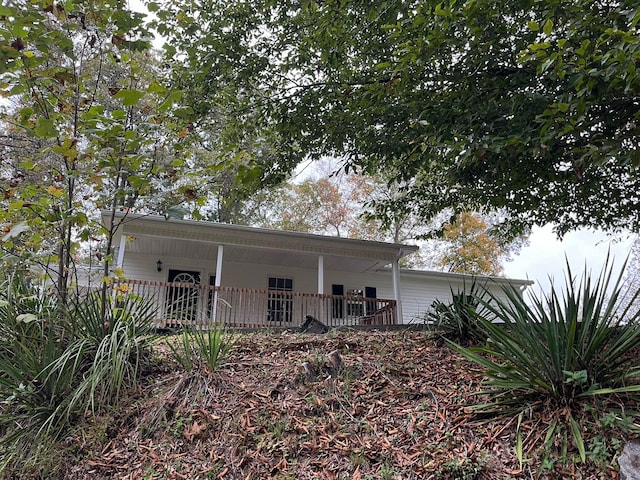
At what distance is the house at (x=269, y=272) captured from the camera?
10.4m

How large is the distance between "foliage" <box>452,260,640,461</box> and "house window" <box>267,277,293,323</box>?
7.63 meters

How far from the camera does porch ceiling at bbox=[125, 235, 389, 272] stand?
11.1 m

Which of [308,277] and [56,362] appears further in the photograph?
[308,277]

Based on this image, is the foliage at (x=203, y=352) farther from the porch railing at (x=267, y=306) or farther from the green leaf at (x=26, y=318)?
the porch railing at (x=267, y=306)

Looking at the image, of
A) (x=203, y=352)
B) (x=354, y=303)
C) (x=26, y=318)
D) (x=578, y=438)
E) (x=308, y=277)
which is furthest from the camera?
(x=308, y=277)

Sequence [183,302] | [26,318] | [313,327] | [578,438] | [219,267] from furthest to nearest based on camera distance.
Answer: [219,267] < [183,302] < [313,327] < [26,318] < [578,438]

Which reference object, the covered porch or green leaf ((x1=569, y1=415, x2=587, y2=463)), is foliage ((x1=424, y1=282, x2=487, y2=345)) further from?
the covered porch

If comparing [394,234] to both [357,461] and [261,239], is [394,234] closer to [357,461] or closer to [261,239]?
[261,239]

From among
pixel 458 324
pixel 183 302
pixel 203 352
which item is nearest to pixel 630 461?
pixel 458 324

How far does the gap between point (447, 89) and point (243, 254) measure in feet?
26.8

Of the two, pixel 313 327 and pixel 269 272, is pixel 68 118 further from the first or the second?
pixel 269 272

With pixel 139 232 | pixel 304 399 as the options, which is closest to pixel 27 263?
pixel 304 399

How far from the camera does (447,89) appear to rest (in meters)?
5.41

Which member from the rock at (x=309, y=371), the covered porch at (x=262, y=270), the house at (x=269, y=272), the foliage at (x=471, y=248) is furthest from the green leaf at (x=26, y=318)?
the foliage at (x=471, y=248)
